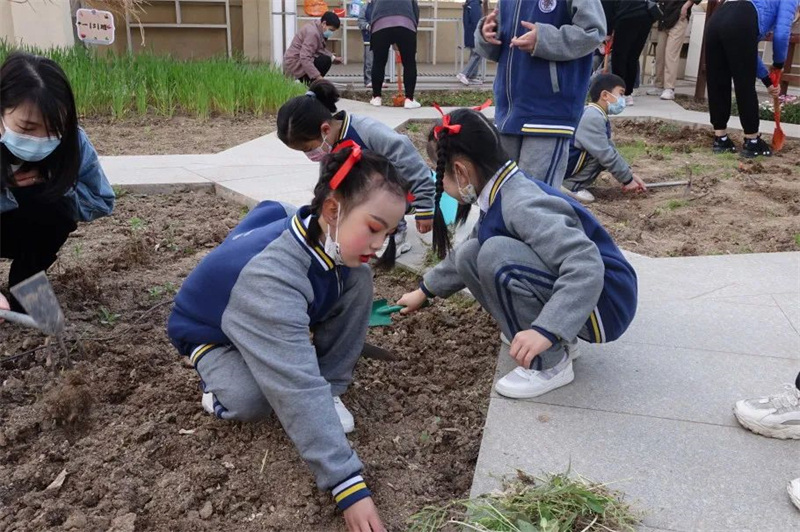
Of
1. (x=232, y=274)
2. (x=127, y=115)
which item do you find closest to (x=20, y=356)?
(x=232, y=274)

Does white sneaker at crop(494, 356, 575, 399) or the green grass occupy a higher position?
the green grass

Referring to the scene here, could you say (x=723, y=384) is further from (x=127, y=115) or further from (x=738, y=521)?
(x=127, y=115)

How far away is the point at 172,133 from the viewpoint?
682 cm

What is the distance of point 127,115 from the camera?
24.1ft

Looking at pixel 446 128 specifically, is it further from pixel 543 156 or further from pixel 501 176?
pixel 543 156

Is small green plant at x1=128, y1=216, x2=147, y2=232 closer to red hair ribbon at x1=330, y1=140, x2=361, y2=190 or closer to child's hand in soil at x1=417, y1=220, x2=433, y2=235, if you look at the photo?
child's hand in soil at x1=417, y1=220, x2=433, y2=235

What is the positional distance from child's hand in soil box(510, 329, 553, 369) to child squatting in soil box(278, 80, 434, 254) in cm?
126

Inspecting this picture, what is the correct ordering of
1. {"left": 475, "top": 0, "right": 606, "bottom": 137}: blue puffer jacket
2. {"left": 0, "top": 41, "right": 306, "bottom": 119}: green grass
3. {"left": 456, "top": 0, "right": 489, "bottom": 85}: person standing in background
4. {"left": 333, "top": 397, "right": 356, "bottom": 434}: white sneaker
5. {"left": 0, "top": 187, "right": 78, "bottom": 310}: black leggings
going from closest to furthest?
{"left": 333, "top": 397, "right": 356, "bottom": 434}: white sneaker
{"left": 0, "top": 187, "right": 78, "bottom": 310}: black leggings
{"left": 475, "top": 0, "right": 606, "bottom": 137}: blue puffer jacket
{"left": 0, "top": 41, "right": 306, "bottom": 119}: green grass
{"left": 456, "top": 0, "right": 489, "bottom": 85}: person standing in background

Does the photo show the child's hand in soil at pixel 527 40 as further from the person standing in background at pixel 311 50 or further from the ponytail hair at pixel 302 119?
the person standing in background at pixel 311 50

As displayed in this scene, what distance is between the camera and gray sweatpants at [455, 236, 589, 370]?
2234mm

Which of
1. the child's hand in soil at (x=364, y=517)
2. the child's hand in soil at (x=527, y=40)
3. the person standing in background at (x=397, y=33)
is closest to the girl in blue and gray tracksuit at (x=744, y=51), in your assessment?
the child's hand in soil at (x=527, y=40)

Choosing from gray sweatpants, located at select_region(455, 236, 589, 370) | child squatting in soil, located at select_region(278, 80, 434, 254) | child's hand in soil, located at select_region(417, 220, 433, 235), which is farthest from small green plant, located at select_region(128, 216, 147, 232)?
gray sweatpants, located at select_region(455, 236, 589, 370)

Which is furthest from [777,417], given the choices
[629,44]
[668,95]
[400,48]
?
[668,95]

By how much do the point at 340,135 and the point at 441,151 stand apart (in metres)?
1.21
